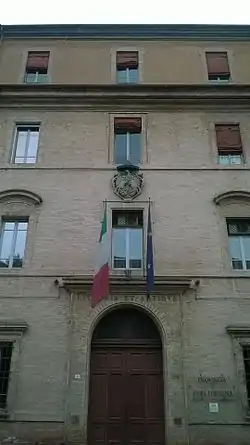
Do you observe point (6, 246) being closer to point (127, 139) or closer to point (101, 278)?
point (101, 278)

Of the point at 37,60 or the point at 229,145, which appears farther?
the point at 37,60

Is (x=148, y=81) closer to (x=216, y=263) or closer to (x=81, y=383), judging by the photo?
(x=216, y=263)

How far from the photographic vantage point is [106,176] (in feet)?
47.9

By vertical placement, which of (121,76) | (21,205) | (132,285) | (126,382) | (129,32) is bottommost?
(126,382)

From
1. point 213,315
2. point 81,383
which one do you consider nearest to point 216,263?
point 213,315

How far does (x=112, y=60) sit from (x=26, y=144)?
16.2 ft

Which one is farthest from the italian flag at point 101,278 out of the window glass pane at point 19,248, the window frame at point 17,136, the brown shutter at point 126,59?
the brown shutter at point 126,59

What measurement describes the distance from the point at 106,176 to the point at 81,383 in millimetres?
6360

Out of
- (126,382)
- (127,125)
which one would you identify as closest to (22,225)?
(127,125)

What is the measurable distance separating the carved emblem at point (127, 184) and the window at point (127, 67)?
175 inches

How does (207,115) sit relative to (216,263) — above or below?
above

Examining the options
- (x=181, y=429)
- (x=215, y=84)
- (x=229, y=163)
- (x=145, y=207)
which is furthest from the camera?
(x=215, y=84)

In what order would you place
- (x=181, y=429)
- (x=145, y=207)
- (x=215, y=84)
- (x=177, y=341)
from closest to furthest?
(x=181, y=429) < (x=177, y=341) < (x=145, y=207) < (x=215, y=84)

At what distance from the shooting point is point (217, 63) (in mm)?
17234
